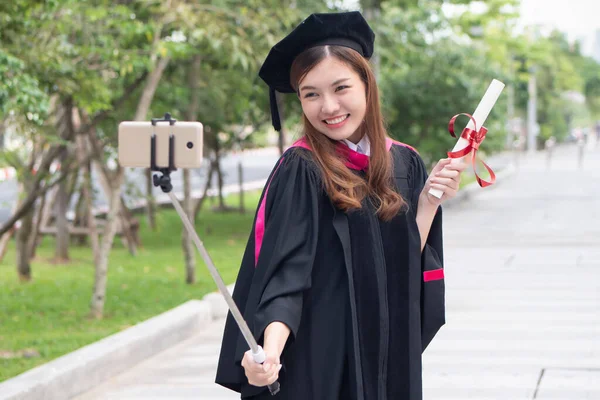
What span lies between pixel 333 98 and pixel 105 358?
391 centimetres

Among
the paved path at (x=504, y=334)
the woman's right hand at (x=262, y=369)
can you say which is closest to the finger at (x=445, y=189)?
the woman's right hand at (x=262, y=369)

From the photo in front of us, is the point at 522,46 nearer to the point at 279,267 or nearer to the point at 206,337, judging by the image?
the point at 206,337

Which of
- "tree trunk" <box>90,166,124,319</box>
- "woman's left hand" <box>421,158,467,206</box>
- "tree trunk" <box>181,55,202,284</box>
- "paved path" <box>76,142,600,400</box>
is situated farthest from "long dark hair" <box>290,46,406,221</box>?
"tree trunk" <box>181,55,202,284</box>

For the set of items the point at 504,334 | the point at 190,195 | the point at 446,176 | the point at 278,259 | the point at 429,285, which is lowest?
the point at 504,334

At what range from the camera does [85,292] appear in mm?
10656

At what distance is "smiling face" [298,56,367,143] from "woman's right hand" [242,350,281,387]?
69 cm

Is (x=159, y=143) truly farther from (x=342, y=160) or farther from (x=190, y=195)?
(x=190, y=195)

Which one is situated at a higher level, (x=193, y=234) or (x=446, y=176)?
(x=446, y=176)

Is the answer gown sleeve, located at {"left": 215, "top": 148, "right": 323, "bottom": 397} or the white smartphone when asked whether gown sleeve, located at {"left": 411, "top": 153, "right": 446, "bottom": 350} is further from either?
the white smartphone

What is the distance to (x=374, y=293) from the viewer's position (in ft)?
9.70

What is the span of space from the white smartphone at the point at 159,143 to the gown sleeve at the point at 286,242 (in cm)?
40

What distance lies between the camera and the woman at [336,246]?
2904 mm

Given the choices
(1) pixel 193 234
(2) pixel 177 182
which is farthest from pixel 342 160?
(2) pixel 177 182

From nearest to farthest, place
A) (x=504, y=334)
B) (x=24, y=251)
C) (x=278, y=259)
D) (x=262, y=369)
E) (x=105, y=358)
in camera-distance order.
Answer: (x=262, y=369) → (x=278, y=259) → (x=105, y=358) → (x=504, y=334) → (x=24, y=251)
